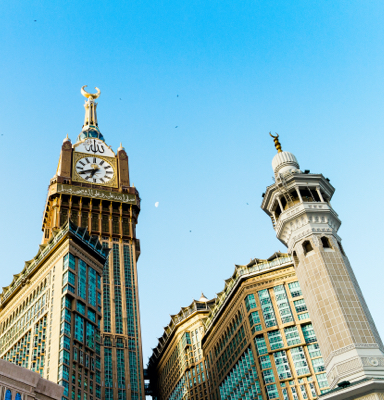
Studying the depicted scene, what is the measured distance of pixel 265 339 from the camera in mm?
96688

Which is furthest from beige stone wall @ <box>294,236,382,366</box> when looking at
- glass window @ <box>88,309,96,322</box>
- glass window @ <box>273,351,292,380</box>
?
glass window @ <box>88,309,96,322</box>

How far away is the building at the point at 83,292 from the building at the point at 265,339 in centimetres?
1778

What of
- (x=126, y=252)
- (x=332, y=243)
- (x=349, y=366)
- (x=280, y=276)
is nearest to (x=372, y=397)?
(x=349, y=366)

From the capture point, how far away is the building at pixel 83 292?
300ft

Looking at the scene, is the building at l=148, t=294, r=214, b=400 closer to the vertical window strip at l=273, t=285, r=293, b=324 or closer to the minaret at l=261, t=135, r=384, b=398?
the vertical window strip at l=273, t=285, r=293, b=324

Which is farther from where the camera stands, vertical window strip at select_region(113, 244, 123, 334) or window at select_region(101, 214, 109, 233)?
window at select_region(101, 214, 109, 233)

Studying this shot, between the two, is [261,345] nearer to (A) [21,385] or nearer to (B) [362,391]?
(A) [21,385]

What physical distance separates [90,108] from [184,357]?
86.5 m

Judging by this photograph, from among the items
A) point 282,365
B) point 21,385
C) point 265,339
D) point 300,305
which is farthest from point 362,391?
point 300,305

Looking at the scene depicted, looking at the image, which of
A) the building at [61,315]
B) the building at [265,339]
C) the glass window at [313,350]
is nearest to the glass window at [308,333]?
the building at [265,339]

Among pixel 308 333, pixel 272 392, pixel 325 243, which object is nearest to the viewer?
pixel 325 243

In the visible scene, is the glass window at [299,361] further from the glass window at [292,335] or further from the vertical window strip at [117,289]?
the vertical window strip at [117,289]

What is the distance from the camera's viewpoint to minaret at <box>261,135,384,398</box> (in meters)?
47.0

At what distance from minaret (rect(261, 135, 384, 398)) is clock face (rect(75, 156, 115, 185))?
81002 millimetres
